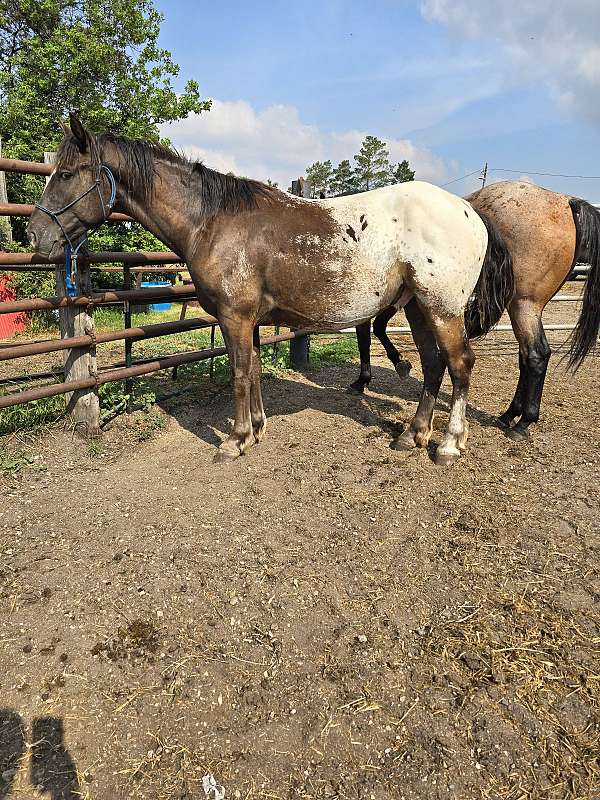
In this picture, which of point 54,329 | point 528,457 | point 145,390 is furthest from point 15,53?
point 528,457

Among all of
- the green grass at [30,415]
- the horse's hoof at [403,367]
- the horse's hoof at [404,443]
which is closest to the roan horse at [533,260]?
the horse's hoof at [404,443]

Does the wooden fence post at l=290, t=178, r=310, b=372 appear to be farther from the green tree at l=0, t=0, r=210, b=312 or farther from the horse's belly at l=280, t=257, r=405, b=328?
the green tree at l=0, t=0, r=210, b=312

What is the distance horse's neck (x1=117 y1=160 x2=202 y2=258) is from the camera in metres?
3.77

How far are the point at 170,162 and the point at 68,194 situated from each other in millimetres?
813

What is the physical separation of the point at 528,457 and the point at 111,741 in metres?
3.56

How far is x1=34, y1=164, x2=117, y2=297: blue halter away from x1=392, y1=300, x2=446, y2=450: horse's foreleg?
8.36 ft

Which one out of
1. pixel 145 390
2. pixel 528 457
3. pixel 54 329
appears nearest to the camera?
pixel 528 457

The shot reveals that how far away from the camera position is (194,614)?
2373 millimetres

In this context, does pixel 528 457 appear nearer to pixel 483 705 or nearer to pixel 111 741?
pixel 483 705

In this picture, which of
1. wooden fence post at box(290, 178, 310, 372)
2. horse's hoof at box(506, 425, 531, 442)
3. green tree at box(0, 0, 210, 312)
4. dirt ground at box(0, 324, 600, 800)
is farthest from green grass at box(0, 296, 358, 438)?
green tree at box(0, 0, 210, 312)

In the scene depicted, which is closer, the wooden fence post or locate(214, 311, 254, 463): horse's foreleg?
locate(214, 311, 254, 463): horse's foreleg

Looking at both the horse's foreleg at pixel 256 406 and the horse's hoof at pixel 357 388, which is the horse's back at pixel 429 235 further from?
the horse's hoof at pixel 357 388

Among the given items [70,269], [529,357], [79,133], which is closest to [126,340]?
[70,269]

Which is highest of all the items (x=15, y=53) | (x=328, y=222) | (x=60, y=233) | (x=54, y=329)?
(x=15, y=53)
